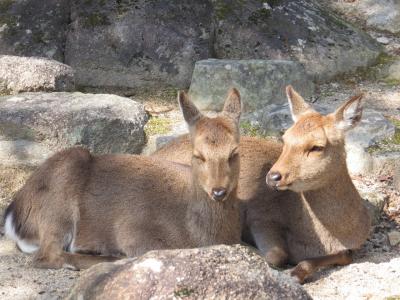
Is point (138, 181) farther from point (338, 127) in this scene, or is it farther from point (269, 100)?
point (269, 100)

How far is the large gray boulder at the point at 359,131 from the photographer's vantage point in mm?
8258

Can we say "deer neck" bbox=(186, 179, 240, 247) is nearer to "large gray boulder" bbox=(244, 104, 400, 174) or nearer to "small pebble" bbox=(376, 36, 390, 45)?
"large gray boulder" bbox=(244, 104, 400, 174)

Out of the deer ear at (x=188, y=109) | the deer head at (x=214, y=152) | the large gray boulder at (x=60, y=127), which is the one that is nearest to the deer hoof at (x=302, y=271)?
the deer head at (x=214, y=152)

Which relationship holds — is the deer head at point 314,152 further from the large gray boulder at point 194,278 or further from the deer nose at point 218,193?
the large gray boulder at point 194,278

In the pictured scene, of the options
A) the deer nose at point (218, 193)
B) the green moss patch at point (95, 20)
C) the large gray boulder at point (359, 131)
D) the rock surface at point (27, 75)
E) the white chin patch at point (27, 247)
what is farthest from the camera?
the green moss patch at point (95, 20)

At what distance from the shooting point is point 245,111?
956cm

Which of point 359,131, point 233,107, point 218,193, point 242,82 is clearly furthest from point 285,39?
point 218,193

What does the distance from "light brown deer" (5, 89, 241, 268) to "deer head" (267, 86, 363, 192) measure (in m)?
0.43

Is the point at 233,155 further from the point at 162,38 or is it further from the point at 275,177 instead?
the point at 162,38

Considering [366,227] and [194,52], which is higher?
[366,227]

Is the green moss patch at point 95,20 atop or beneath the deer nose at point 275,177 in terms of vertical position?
beneath

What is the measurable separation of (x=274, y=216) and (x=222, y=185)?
1191 mm

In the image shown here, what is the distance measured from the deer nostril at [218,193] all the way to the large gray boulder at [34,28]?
530cm

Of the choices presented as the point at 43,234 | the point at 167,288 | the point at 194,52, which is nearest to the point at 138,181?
the point at 43,234
